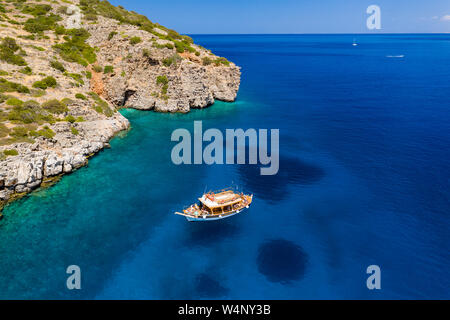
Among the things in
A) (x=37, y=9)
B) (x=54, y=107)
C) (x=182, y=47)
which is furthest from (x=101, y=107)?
(x=37, y=9)

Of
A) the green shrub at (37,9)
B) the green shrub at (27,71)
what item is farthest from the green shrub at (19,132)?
the green shrub at (37,9)

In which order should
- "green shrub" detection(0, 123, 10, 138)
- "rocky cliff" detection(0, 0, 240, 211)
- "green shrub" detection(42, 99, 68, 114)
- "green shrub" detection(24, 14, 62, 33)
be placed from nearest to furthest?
"green shrub" detection(0, 123, 10, 138) < "rocky cliff" detection(0, 0, 240, 211) < "green shrub" detection(42, 99, 68, 114) < "green shrub" detection(24, 14, 62, 33)

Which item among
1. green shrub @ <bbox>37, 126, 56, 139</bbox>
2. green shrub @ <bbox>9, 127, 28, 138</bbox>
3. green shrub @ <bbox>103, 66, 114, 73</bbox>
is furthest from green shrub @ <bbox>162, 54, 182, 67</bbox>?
green shrub @ <bbox>9, 127, 28, 138</bbox>

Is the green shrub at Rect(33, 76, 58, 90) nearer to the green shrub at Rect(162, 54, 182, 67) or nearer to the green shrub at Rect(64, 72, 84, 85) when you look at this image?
the green shrub at Rect(64, 72, 84, 85)

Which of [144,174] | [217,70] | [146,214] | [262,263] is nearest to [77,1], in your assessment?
[217,70]

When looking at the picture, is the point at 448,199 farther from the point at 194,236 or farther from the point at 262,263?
the point at 194,236

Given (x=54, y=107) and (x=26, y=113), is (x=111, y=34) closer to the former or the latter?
(x=54, y=107)
